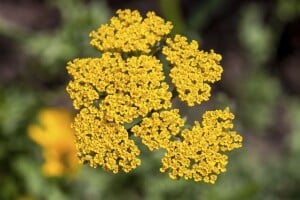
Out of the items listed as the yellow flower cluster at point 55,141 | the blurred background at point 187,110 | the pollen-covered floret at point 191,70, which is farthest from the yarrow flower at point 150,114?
the yellow flower cluster at point 55,141

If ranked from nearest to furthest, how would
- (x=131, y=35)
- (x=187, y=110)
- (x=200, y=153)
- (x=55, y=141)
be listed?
(x=200, y=153) < (x=131, y=35) < (x=187, y=110) < (x=55, y=141)

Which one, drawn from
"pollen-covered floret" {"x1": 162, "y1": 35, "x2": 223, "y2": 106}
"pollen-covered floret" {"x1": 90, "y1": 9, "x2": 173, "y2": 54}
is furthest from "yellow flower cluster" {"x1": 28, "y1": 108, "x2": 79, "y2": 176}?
"pollen-covered floret" {"x1": 162, "y1": 35, "x2": 223, "y2": 106}

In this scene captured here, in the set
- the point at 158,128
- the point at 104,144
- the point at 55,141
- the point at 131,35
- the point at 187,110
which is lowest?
the point at 104,144

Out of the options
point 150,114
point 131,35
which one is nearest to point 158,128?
point 150,114

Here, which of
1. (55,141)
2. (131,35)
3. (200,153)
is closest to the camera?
(200,153)

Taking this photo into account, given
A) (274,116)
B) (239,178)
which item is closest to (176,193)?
(239,178)

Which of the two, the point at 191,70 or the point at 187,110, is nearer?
the point at 191,70

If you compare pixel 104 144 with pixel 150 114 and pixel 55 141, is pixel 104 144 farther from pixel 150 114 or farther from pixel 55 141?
pixel 55 141

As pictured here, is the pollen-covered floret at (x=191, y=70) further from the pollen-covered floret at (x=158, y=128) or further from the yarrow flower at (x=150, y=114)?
the pollen-covered floret at (x=158, y=128)
